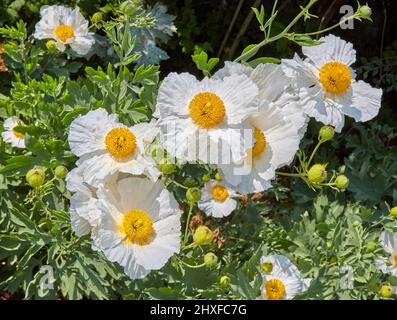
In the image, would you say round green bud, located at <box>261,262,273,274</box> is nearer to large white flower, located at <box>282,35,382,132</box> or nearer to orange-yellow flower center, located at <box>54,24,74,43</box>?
large white flower, located at <box>282,35,382,132</box>

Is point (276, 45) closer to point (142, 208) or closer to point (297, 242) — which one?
point (297, 242)

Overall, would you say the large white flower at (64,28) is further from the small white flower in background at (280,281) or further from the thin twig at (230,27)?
the small white flower in background at (280,281)

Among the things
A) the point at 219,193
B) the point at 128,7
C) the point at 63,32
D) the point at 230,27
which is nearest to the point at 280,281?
the point at 219,193

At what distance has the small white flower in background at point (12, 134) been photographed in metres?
1.65

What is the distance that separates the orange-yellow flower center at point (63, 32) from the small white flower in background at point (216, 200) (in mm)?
696

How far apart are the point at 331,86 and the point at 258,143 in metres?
0.27

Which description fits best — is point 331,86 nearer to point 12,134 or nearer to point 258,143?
point 258,143

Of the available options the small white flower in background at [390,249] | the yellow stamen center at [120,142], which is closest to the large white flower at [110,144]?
the yellow stamen center at [120,142]

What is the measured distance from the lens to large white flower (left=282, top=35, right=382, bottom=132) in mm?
1337

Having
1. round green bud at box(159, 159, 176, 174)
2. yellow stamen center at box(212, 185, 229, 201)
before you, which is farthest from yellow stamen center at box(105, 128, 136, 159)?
yellow stamen center at box(212, 185, 229, 201)

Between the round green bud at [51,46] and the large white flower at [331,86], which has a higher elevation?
the round green bud at [51,46]

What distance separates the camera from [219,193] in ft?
6.32

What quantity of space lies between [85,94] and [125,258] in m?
0.59

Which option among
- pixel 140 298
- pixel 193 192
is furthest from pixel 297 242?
pixel 193 192
